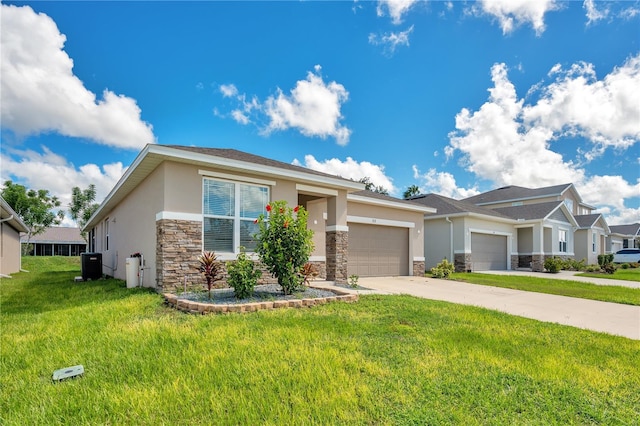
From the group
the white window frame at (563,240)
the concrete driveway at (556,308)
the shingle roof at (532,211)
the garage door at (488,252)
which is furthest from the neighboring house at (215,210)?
the white window frame at (563,240)

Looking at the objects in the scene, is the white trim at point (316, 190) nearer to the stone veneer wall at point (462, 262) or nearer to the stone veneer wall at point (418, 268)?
the stone veneer wall at point (418, 268)

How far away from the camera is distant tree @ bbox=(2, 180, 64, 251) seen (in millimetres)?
33184

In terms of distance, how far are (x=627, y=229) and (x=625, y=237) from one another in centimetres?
346

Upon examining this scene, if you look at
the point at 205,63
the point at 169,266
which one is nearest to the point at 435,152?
the point at 205,63

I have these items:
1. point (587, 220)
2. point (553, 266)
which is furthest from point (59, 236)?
point (587, 220)

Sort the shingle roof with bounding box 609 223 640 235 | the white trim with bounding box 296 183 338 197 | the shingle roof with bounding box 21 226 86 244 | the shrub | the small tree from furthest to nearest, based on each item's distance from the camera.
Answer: the shingle roof with bounding box 609 223 640 235 → the shingle roof with bounding box 21 226 86 244 → the white trim with bounding box 296 183 338 197 → the small tree → the shrub

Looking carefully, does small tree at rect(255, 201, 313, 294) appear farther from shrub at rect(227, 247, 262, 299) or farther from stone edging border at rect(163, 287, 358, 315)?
stone edging border at rect(163, 287, 358, 315)

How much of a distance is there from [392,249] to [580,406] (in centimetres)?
1201

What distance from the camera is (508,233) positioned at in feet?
71.5

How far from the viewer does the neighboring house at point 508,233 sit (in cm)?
1859

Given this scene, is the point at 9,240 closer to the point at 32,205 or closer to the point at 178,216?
the point at 178,216

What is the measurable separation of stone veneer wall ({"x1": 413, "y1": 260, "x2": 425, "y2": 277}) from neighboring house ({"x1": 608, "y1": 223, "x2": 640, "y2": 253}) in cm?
3545

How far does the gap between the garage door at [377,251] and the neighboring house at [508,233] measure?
4.67 metres

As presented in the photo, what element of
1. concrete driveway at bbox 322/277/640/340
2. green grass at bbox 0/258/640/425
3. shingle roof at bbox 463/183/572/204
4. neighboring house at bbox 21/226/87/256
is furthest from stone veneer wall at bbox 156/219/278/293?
neighboring house at bbox 21/226/87/256
